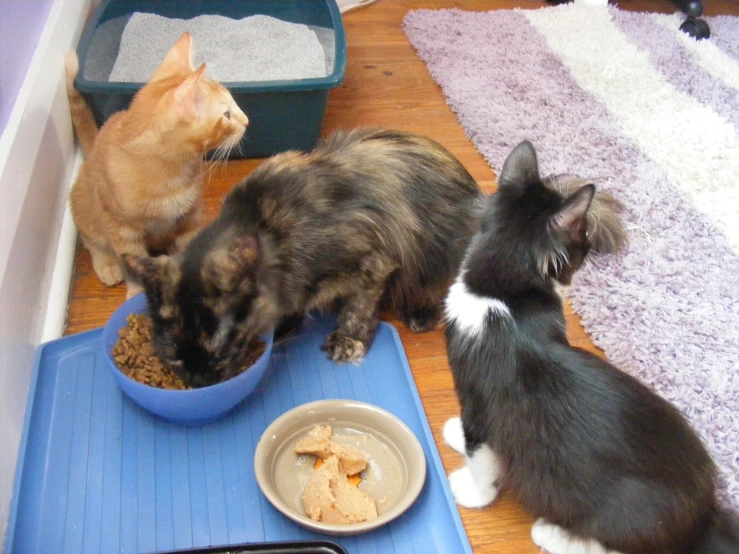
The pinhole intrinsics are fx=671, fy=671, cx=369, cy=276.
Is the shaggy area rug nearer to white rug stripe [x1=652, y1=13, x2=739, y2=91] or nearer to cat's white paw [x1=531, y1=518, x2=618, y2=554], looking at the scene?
white rug stripe [x1=652, y1=13, x2=739, y2=91]

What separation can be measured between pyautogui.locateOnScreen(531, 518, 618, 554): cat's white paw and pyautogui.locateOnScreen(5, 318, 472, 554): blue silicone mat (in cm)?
15

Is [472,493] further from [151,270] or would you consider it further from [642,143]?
[642,143]

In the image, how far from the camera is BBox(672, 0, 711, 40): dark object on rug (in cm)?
303

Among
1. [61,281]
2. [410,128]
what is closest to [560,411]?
[61,281]

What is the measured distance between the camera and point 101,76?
2.30 metres

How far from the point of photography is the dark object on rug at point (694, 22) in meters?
3.03

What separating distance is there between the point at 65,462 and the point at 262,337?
49cm

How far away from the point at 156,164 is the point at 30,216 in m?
0.34

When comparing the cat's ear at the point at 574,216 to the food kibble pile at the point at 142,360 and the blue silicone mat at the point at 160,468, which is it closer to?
the blue silicone mat at the point at 160,468

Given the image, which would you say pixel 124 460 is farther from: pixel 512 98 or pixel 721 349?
pixel 512 98

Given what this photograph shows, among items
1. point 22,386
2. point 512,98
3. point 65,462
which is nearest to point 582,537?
point 65,462

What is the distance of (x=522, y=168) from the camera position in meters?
1.24

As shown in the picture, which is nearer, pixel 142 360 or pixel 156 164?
pixel 142 360

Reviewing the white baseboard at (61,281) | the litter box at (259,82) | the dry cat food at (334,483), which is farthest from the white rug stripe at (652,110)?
the white baseboard at (61,281)
